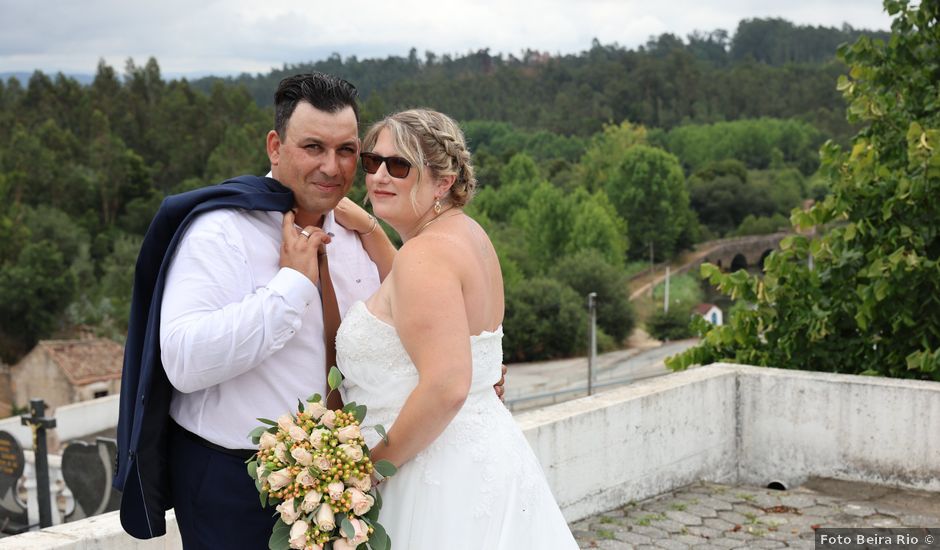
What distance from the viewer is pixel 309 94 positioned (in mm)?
2834

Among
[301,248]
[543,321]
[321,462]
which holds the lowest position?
[543,321]

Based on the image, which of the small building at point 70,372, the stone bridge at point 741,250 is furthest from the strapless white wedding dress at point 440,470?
the stone bridge at point 741,250

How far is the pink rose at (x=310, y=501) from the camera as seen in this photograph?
251 centimetres

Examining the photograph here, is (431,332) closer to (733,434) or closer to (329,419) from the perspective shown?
(329,419)

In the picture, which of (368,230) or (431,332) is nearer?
(431,332)

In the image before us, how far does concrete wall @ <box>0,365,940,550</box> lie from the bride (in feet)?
7.29

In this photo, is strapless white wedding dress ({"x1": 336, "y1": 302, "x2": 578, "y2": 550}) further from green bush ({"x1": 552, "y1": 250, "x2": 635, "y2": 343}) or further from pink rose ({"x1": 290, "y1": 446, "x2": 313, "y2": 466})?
green bush ({"x1": 552, "y1": 250, "x2": 635, "y2": 343})

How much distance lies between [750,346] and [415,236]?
5.06 meters

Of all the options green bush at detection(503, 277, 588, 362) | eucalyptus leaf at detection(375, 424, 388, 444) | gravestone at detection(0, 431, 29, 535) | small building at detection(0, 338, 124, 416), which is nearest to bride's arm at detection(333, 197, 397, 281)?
eucalyptus leaf at detection(375, 424, 388, 444)

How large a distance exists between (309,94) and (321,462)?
102cm

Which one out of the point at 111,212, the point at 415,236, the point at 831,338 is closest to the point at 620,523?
the point at 831,338

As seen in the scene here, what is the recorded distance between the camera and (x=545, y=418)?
5.35 metres

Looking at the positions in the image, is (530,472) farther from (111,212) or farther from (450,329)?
(111,212)

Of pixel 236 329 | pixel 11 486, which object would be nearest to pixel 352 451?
pixel 236 329
